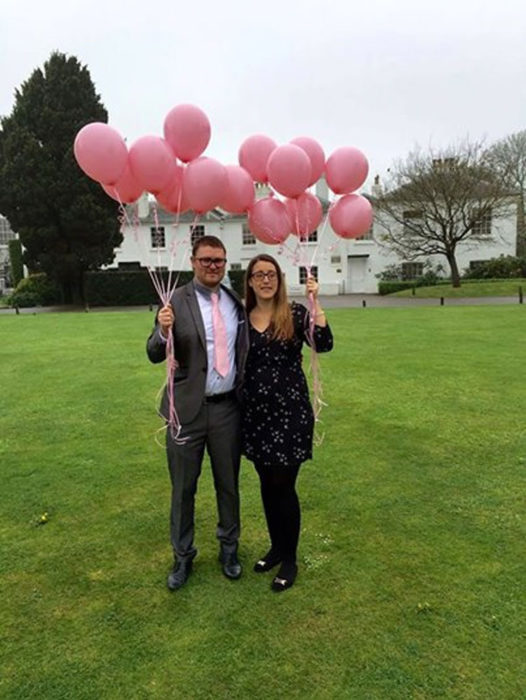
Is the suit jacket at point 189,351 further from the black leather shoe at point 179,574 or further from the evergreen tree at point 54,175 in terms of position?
the evergreen tree at point 54,175

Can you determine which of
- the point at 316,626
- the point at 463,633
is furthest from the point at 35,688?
the point at 463,633

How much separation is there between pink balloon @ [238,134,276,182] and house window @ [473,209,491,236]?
88.1ft

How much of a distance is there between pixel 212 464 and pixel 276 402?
1.86 ft

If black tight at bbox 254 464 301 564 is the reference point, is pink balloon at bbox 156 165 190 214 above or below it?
above

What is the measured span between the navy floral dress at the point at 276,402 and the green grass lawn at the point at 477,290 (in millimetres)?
25447

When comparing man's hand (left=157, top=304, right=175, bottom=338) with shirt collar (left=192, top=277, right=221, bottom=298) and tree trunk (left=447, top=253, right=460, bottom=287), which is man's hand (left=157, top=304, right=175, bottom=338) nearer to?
shirt collar (left=192, top=277, right=221, bottom=298)

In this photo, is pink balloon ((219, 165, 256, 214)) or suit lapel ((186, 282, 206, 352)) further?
pink balloon ((219, 165, 256, 214))

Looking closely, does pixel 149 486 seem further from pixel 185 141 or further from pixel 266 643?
pixel 185 141

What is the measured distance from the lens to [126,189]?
3.30 metres

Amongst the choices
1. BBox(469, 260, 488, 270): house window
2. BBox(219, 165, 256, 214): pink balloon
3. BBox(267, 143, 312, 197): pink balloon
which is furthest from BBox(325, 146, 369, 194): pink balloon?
BBox(469, 260, 488, 270): house window

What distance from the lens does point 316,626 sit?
271 cm

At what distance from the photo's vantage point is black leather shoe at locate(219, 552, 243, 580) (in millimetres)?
3155

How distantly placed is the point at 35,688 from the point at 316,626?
1319 mm

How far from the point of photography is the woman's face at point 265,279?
2848 millimetres
